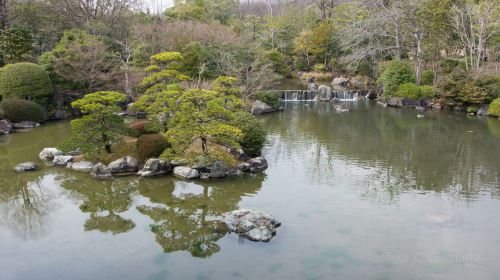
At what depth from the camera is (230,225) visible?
10648 millimetres

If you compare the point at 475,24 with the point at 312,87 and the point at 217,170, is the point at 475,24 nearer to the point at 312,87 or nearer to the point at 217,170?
the point at 312,87

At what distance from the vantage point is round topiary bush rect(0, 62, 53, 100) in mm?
22422

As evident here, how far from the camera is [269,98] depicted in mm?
28688

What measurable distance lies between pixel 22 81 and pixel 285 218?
17.9 metres

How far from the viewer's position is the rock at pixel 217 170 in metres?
14.3

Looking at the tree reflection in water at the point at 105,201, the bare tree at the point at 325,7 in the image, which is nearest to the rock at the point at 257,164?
the tree reflection in water at the point at 105,201

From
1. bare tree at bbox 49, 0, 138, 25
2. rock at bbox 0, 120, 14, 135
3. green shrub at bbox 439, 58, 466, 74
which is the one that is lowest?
rock at bbox 0, 120, 14, 135

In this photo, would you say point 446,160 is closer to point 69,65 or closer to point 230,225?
point 230,225

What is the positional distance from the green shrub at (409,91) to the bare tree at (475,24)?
388cm

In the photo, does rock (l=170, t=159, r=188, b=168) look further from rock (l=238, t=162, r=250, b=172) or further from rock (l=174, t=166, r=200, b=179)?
rock (l=238, t=162, r=250, b=172)

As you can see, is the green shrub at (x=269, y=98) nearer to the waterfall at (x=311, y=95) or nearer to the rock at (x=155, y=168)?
the waterfall at (x=311, y=95)

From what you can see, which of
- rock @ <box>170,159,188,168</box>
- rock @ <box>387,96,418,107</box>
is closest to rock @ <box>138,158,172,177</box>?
rock @ <box>170,159,188,168</box>

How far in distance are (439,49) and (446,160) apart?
61.6 ft

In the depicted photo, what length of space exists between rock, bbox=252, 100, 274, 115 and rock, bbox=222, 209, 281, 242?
1675cm
